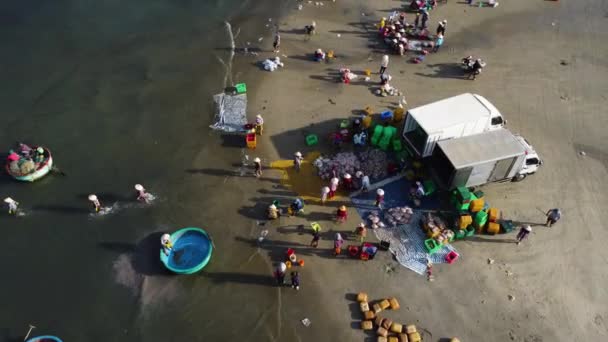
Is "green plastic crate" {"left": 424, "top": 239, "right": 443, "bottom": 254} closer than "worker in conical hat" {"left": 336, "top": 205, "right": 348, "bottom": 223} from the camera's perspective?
Yes

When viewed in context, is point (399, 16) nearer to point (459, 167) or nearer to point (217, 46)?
point (217, 46)

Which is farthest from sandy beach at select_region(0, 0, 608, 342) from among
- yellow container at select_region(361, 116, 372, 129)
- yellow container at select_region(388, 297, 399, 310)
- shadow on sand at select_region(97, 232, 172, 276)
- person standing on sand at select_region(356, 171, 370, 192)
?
yellow container at select_region(361, 116, 372, 129)

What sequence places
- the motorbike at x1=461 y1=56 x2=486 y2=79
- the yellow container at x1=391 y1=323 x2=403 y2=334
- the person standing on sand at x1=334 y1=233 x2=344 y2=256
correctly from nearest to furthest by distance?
the yellow container at x1=391 y1=323 x2=403 y2=334, the person standing on sand at x1=334 y1=233 x2=344 y2=256, the motorbike at x1=461 y1=56 x2=486 y2=79

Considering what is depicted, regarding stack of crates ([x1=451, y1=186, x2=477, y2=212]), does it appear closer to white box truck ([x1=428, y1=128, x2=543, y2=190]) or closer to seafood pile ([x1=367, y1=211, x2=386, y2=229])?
white box truck ([x1=428, y1=128, x2=543, y2=190])

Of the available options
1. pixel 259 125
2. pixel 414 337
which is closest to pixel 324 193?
pixel 259 125

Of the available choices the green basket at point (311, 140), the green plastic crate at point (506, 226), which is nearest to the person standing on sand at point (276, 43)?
the green basket at point (311, 140)

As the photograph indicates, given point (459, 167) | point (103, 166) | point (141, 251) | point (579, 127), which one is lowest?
point (141, 251)

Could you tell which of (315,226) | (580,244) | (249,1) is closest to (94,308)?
(315,226)
